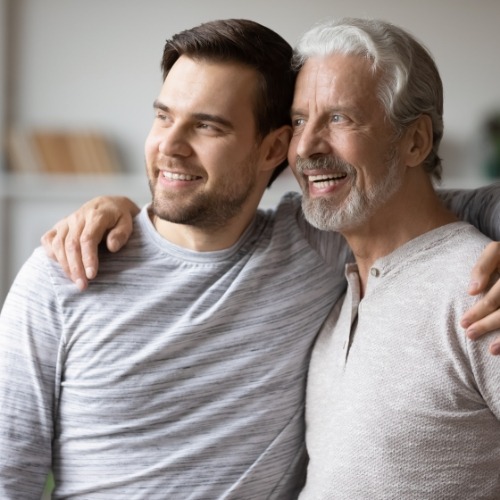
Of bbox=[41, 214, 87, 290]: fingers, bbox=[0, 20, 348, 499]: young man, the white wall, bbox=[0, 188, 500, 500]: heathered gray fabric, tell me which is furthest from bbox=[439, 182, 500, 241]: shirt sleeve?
the white wall

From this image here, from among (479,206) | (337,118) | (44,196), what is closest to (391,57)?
(337,118)

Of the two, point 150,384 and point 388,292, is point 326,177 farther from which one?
point 150,384

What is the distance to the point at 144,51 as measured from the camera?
15.7 feet

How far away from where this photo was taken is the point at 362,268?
1884 mm

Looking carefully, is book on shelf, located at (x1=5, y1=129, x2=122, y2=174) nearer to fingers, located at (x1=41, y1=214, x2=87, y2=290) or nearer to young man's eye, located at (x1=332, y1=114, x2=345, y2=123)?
fingers, located at (x1=41, y1=214, x2=87, y2=290)

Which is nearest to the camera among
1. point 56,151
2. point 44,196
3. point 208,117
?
point 208,117

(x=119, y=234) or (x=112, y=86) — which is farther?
(x=112, y=86)

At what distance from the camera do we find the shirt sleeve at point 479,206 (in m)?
1.84

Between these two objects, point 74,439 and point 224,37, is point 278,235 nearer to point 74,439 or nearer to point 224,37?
point 224,37

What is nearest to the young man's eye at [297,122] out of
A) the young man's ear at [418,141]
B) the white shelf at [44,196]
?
the young man's ear at [418,141]

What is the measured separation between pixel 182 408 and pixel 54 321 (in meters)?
0.34

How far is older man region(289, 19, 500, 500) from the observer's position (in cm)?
A: 159

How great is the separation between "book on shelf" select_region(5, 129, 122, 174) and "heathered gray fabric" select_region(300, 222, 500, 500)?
10.6ft

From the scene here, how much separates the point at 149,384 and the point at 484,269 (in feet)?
2.45
